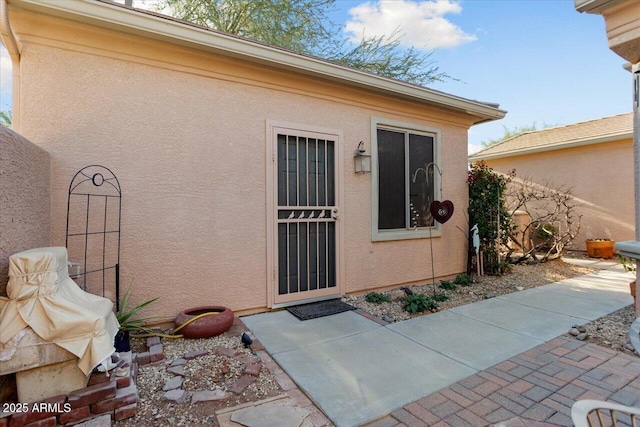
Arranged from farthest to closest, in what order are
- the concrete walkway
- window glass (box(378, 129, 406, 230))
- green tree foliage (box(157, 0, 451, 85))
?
green tree foliage (box(157, 0, 451, 85))
window glass (box(378, 129, 406, 230))
the concrete walkway

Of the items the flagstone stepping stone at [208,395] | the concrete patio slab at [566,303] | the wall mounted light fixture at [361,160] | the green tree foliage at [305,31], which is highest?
the green tree foliage at [305,31]

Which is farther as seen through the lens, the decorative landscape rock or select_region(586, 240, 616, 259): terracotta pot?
select_region(586, 240, 616, 259): terracotta pot

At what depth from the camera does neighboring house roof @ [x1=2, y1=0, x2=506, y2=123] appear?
9.09 feet

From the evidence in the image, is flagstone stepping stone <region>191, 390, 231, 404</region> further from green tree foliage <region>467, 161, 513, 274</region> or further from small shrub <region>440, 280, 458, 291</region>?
green tree foliage <region>467, 161, 513, 274</region>

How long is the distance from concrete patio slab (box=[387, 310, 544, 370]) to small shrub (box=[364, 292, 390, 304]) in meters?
0.65

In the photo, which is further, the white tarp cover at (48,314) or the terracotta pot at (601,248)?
the terracotta pot at (601,248)

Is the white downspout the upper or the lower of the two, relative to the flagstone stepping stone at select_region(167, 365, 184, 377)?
upper

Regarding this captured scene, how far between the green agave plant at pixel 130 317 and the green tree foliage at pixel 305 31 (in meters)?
6.32

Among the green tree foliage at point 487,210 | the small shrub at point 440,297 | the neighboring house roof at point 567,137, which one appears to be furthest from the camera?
the neighboring house roof at point 567,137

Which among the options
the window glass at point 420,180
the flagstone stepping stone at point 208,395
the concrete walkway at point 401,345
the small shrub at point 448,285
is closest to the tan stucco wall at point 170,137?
the concrete walkway at point 401,345

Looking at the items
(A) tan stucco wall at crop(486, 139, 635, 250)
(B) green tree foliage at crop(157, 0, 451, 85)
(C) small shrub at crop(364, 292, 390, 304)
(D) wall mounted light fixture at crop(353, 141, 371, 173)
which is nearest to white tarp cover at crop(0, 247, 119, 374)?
(C) small shrub at crop(364, 292, 390, 304)

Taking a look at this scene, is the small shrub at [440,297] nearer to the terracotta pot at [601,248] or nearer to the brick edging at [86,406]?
the brick edging at [86,406]

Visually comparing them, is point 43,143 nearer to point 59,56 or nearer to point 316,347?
point 59,56

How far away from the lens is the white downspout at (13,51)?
2.54 m
